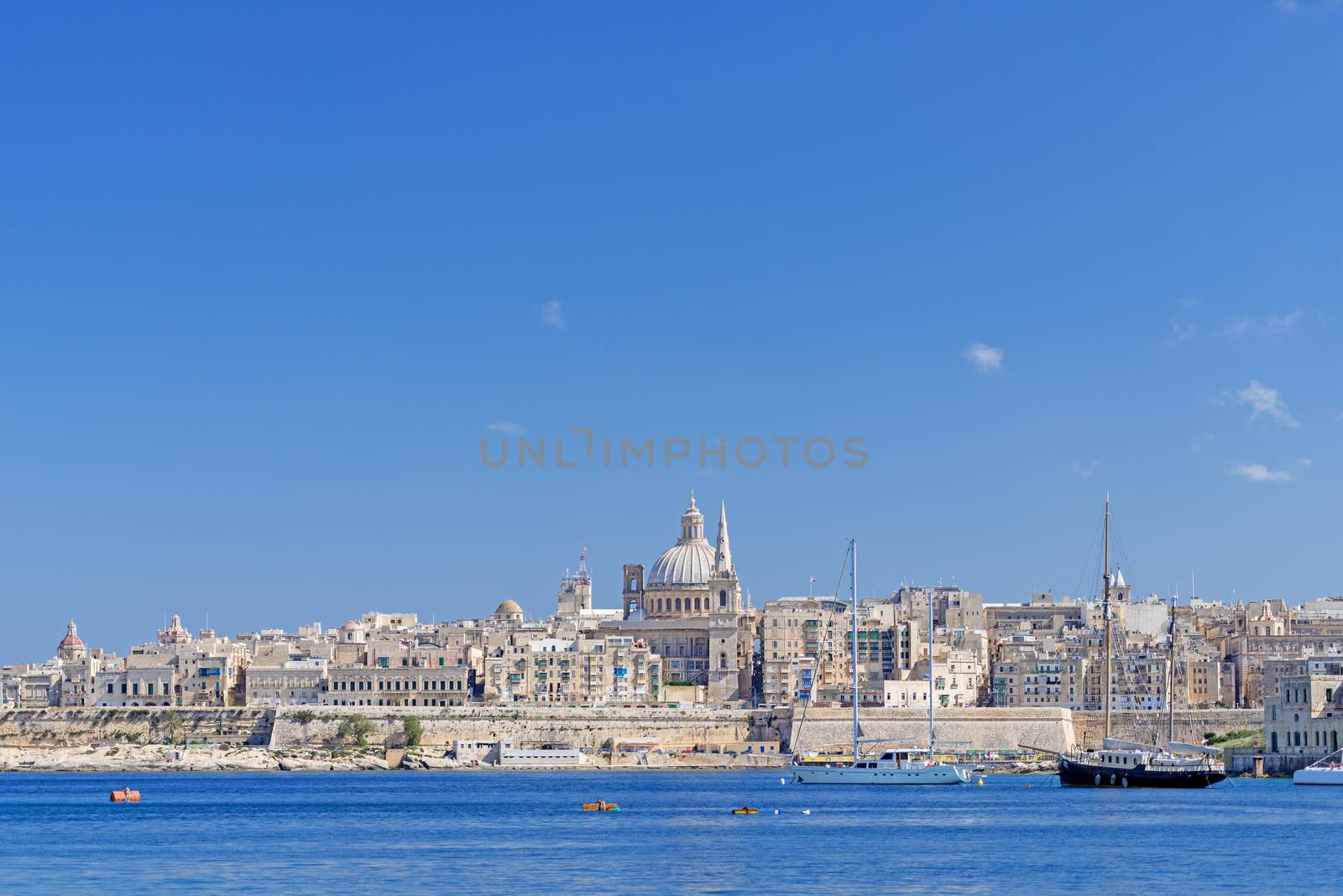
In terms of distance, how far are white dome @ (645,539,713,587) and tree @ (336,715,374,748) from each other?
35811 millimetres

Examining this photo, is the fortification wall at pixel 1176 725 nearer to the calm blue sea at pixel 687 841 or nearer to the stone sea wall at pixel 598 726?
the stone sea wall at pixel 598 726

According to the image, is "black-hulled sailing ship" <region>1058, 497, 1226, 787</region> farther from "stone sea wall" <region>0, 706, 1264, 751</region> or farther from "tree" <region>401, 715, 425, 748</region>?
"tree" <region>401, 715, 425, 748</region>

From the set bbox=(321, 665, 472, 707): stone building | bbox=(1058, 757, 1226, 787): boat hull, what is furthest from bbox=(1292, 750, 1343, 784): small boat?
bbox=(321, 665, 472, 707): stone building

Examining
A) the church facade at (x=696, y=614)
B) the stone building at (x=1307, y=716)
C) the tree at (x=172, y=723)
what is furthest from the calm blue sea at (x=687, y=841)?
the church facade at (x=696, y=614)

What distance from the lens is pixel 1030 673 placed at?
108562 millimetres

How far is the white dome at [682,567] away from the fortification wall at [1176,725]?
4108cm

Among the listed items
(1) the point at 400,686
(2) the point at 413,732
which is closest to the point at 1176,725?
(2) the point at 413,732

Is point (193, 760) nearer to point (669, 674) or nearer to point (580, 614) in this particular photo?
point (669, 674)

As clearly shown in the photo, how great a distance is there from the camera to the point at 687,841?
46969mm

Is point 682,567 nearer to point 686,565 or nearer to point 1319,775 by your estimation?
point 686,565

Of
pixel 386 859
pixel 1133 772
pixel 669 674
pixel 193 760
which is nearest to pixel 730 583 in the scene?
pixel 669 674

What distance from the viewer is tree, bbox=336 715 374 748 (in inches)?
4013

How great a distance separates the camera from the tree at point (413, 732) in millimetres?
101250

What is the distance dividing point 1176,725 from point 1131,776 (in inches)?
1136
